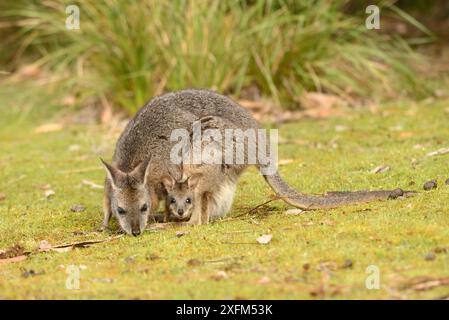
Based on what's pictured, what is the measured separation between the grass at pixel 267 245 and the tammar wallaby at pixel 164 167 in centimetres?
13

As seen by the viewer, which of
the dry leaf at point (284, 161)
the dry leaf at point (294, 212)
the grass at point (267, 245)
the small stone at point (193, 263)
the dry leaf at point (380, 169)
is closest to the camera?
the grass at point (267, 245)

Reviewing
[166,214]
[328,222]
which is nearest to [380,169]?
[328,222]

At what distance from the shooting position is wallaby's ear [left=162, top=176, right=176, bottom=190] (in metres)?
5.96

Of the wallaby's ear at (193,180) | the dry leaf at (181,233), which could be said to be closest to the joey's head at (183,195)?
the wallaby's ear at (193,180)

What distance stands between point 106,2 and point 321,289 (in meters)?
6.59

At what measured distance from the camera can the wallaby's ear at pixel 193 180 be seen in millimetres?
5898

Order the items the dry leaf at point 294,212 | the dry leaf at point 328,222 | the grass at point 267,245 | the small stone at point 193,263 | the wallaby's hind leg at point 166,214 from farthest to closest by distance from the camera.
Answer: the wallaby's hind leg at point 166,214 < the dry leaf at point 294,212 < the dry leaf at point 328,222 < the small stone at point 193,263 < the grass at point 267,245

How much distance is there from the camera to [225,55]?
9953mm

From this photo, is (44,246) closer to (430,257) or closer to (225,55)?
(430,257)

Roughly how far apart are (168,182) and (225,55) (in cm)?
421

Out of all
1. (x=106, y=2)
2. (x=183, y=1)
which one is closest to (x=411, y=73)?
(x=183, y=1)

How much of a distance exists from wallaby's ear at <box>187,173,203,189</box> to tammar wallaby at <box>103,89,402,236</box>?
0.16ft

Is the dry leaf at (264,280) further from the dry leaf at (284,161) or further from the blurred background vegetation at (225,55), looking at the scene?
the blurred background vegetation at (225,55)
